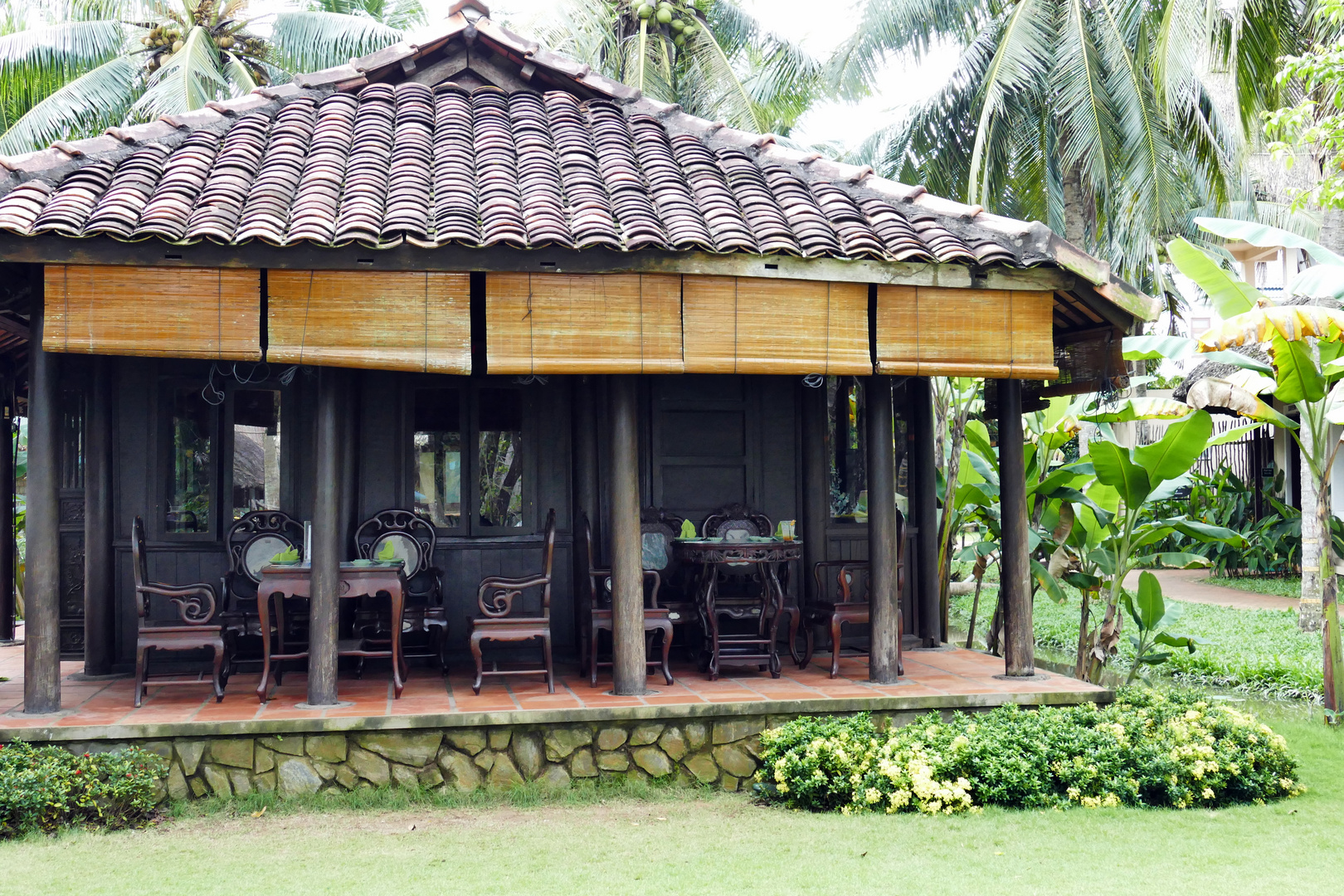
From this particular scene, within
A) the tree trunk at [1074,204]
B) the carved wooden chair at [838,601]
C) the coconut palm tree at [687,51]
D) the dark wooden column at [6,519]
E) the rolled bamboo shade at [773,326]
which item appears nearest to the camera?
the rolled bamboo shade at [773,326]

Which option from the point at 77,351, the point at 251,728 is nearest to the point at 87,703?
the point at 251,728

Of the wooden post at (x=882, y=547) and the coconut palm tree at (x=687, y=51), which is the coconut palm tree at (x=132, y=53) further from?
the wooden post at (x=882, y=547)

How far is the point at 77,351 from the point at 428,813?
298 cm

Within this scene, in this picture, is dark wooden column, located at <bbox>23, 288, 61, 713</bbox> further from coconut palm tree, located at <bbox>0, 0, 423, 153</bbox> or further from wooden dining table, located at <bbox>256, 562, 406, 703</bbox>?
coconut palm tree, located at <bbox>0, 0, 423, 153</bbox>

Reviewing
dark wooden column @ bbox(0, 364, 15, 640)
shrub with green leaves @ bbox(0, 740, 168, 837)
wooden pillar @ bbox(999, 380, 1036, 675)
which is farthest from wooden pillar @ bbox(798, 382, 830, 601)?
dark wooden column @ bbox(0, 364, 15, 640)

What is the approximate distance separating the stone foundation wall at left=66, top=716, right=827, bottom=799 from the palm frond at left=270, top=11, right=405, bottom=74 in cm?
1235

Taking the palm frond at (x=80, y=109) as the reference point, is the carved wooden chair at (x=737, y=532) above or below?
below

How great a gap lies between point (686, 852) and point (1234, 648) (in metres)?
7.79

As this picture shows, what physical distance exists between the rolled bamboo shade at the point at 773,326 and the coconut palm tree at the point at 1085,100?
7.55 meters

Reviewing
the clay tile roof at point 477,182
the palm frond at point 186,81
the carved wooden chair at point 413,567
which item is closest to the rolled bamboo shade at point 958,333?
the clay tile roof at point 477,182

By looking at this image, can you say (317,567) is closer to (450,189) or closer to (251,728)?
(251,728)

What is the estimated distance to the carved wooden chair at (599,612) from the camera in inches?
274

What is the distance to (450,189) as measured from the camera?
6461mm

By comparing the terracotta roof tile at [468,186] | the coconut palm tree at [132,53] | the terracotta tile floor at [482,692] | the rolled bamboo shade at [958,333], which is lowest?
the terracotta tile floor at [482,692]
